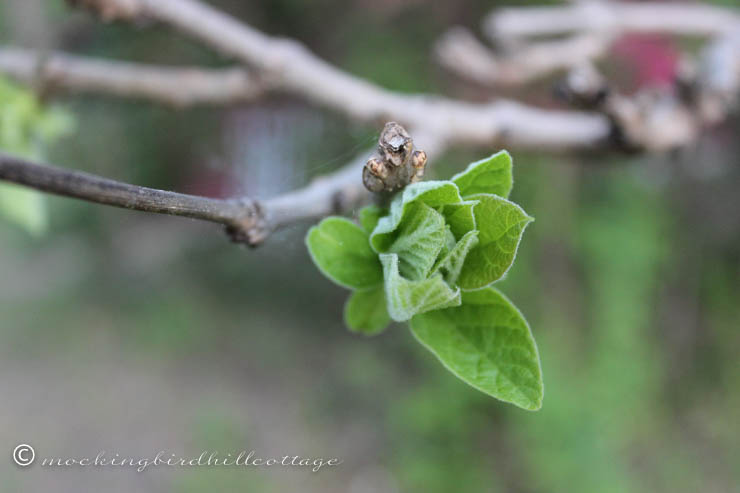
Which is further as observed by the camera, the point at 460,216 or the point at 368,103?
the point at 368,103

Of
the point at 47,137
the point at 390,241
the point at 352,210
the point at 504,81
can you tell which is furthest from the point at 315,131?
the point at 390,241

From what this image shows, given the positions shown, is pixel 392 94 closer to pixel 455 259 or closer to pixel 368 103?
pixel 368 103

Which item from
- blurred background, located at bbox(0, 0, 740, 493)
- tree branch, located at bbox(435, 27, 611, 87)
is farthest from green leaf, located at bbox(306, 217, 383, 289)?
tree branch, located at bbox(435, 27, 611, 87)

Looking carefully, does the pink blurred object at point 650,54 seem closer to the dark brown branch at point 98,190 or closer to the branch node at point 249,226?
the branch node at point 249,226

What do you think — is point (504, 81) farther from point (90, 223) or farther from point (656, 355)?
point (90, 223)

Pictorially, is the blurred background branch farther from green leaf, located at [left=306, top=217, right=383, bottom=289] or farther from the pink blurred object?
the pink blurred object

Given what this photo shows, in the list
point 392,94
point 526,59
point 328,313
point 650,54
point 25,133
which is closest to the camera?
point 25,133

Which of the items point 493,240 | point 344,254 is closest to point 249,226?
point 344,254

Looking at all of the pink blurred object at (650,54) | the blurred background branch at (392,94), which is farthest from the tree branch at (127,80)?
the pink blurred object at (650,54)
